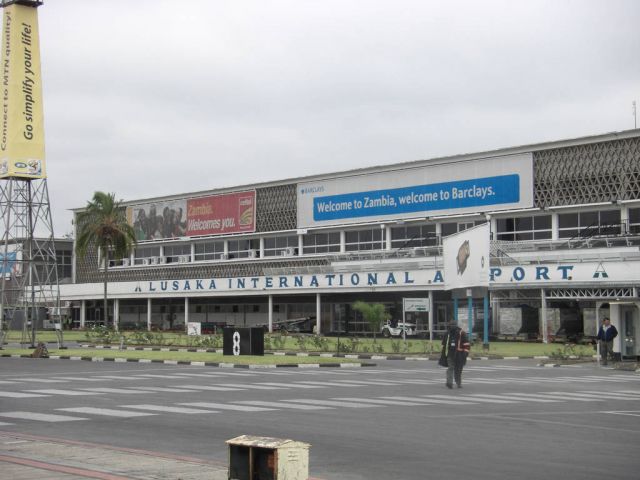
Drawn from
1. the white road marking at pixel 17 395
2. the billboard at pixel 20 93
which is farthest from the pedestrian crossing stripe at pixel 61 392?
the billboard at pixel 20 93

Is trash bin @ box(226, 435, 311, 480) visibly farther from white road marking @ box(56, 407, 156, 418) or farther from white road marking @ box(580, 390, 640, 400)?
white road marking @ box(580, 390, 640, 400)

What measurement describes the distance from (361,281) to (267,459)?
192 feet

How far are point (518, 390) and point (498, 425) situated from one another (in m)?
7.77

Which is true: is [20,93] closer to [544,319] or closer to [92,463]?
[544,319]

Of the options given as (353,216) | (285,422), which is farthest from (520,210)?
(285,422)

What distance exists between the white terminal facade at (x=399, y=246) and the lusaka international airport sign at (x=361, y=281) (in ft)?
0.32

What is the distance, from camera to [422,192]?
6731cm

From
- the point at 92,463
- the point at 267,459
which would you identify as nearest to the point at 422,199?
the point at 92,463

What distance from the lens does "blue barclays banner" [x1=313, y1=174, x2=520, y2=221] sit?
62.5 m

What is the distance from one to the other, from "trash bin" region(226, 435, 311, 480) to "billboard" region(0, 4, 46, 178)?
3867 cm

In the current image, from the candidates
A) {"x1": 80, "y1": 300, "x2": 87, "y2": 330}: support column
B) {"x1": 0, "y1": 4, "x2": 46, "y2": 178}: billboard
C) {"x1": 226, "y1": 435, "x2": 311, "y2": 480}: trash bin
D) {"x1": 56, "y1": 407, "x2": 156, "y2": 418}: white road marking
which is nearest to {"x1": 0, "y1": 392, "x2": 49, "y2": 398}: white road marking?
{"x1": 56, "y1": 407, "x2": 156, "y2": 418}: white road marking

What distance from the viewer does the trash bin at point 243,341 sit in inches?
1436

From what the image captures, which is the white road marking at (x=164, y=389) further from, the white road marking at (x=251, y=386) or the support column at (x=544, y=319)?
the support column at (x=544, y=319)

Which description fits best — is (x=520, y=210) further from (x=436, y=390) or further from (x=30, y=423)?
(x=30, y=423)
